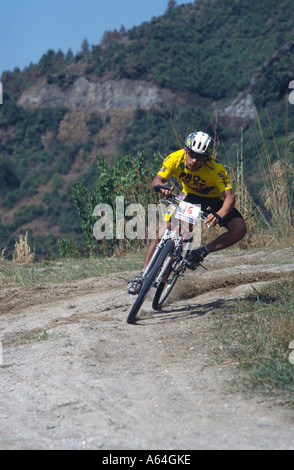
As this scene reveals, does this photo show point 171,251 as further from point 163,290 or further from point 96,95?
point 96,95

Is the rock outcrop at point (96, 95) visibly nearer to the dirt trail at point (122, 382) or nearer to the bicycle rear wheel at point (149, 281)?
the dirt trail at point (122, 382)

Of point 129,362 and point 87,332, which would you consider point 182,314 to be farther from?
point 129,362

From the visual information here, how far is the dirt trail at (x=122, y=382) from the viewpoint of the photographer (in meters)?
3.38

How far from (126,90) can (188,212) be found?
3595 inches

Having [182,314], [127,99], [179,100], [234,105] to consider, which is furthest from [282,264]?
[127,99]

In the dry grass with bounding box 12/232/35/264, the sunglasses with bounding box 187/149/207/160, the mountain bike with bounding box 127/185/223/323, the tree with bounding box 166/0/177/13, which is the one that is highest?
the tree with bounding box 166/0/177/13

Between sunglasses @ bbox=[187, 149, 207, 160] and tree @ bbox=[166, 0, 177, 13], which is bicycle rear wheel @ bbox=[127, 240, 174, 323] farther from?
tree @ bbox=[166, 0, 177, 13]

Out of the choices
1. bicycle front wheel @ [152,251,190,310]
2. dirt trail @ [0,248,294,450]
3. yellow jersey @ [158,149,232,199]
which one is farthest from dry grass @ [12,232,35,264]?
yellow jersey @ [158,149,232,199]

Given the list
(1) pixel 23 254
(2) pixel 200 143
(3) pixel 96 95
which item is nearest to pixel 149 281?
(2) pixel 200 143

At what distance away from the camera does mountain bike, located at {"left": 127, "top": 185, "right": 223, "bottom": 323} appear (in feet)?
19.5

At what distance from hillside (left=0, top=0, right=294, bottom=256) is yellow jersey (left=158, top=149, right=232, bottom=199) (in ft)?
153

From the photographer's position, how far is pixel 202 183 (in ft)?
20.4
